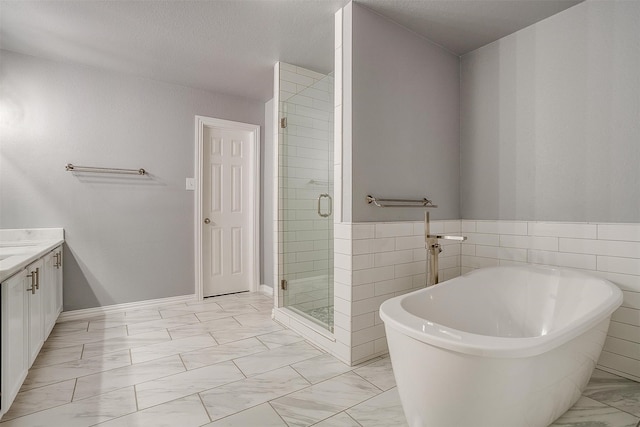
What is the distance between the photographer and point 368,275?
2.17 m

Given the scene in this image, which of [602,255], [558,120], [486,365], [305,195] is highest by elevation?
[558,120]

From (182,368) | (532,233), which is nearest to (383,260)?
(532,233)

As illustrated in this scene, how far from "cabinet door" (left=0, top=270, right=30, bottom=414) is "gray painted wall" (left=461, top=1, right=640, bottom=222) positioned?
10.2 feet

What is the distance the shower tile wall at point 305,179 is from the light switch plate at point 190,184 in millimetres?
1160

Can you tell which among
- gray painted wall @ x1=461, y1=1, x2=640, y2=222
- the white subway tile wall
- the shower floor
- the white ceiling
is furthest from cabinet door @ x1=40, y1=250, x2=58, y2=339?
the white subway tile wall

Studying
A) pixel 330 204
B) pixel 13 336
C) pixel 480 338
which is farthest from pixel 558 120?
pixel 13 336

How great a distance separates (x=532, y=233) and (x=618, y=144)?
0.76 m

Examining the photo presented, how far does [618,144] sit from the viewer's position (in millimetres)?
1977

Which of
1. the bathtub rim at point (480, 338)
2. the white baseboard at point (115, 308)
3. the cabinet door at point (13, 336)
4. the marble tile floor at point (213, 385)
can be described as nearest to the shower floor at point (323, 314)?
the marble tile floor at point (213, 385)

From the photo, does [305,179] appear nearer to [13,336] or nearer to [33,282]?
[33,282]

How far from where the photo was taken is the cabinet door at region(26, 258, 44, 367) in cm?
188

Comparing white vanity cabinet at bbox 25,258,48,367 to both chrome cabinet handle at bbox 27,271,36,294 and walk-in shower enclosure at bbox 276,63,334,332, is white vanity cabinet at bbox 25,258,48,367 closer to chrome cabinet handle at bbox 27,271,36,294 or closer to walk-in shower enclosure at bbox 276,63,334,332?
chrome cabinet handle at bbox 27,271,36,294

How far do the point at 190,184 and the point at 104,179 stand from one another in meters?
0.80

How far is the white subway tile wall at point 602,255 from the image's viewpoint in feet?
6.31
